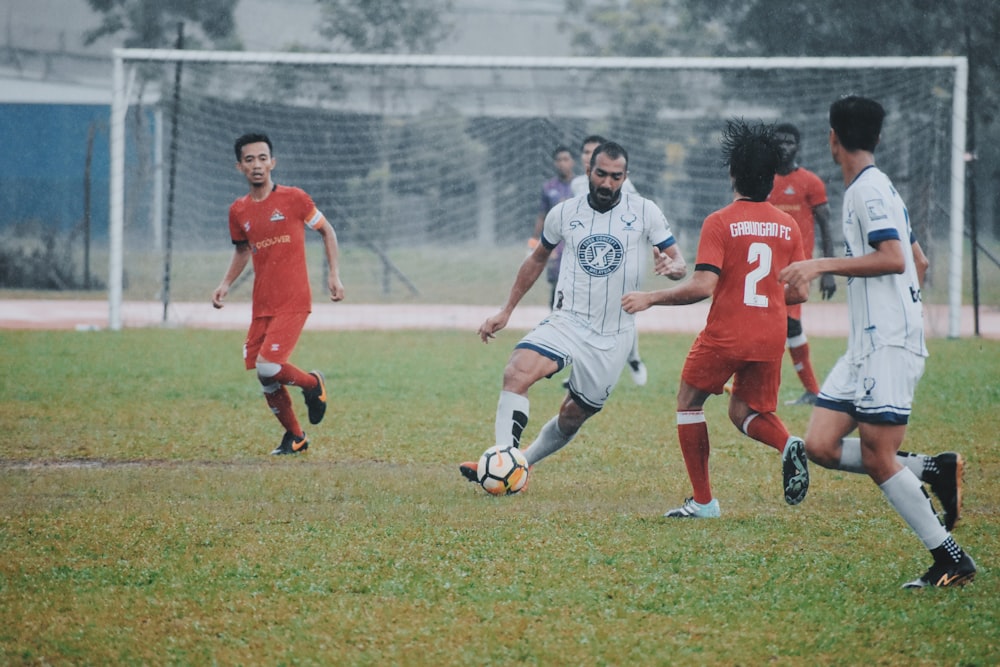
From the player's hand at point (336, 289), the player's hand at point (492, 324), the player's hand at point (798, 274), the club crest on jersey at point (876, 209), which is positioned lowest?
the player's hand at point (492, 324)

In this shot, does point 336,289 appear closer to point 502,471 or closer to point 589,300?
point 589,300

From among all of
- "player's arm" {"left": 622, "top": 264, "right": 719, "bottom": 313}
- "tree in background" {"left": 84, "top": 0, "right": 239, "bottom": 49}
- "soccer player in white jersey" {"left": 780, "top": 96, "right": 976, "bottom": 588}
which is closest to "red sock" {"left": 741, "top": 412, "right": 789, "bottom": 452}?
"player's arm" {"left": 622, "top": 264, "right": 719, "bottom": 313}

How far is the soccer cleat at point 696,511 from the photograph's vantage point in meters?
6.25

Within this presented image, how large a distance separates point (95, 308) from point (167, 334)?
4.73 meters

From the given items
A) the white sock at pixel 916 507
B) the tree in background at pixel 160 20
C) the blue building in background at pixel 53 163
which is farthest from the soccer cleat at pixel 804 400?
the tree in background at pixel 160 20

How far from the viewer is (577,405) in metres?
6.87

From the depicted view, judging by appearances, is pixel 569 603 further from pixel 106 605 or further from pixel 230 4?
pixel 230 4

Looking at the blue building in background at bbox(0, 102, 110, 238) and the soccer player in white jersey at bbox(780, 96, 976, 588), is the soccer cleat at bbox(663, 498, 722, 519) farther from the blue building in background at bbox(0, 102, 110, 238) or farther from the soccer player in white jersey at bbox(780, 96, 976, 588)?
the blue building in background at bbox(0, 102, 110, 238)

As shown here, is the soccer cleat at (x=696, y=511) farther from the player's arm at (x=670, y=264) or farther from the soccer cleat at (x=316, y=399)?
the soccer cleat at (x=316, y=399)

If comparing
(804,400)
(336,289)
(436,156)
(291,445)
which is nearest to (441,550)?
(291,445)

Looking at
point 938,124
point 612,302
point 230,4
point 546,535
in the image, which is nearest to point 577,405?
point 612,302

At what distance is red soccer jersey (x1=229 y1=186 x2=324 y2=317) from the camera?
839 centimetres

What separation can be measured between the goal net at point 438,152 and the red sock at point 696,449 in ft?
33.5

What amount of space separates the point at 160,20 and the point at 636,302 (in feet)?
95.5
